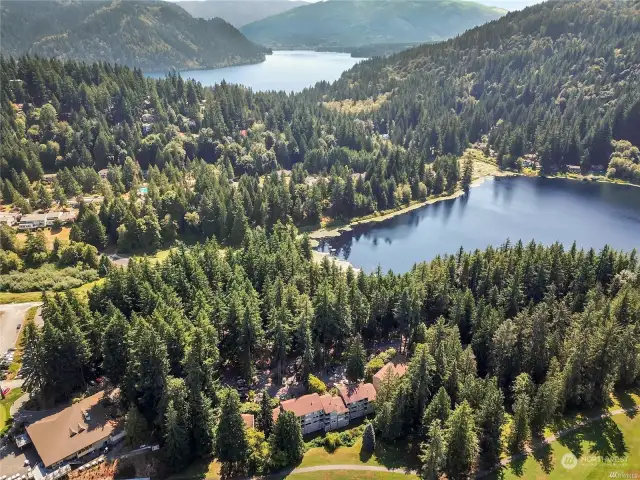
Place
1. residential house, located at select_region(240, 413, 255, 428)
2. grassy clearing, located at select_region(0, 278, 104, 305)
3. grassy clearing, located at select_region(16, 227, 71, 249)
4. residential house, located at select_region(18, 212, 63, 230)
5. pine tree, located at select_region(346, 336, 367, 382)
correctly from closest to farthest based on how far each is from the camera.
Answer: residential house, located at select_region(240, 413, 255, 428), pine tree, located at select_region(346, 336, 367, 382), grassy clearing, located at select_region(0, 278, 104, 305), grassy clearing, located at select_region(16, 227, 71, 249), residential house, located at select_region(18, 212, 63, 230)

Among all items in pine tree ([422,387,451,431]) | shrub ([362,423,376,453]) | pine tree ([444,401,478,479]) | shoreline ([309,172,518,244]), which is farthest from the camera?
shoreline ([309,172,518,244])

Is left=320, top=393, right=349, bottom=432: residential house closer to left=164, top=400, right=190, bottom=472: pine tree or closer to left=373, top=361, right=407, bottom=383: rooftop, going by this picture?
left=373, top=361, right=407, bottom=383: rooftop

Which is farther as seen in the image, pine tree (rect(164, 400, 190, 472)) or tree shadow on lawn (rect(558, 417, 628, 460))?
tree shadow on lawn (rect(558, 417, 628, 460))

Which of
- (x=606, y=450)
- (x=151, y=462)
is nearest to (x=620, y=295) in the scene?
(x=606, y=450)

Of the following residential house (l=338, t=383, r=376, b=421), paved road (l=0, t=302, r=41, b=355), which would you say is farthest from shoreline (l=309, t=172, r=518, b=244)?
paved road (l=0, t=302, r=41, b=355)

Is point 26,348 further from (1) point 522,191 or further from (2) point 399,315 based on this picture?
(1) point 522,191

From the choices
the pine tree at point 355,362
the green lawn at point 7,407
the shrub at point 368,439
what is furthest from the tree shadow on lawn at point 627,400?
the green lawn at point 7,407

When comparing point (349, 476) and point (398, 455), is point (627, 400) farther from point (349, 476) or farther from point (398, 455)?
point (349, 476)
